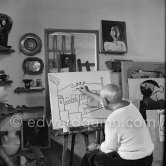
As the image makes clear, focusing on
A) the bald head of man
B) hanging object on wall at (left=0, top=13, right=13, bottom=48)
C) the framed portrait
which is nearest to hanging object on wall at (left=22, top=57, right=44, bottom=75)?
hanging object on wall at (left=0, top=13, right=13, bottom=48)

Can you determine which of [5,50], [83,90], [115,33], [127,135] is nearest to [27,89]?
[5,50]

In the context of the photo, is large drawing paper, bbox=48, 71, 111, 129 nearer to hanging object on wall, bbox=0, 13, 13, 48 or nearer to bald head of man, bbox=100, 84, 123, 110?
bald head of man, bbox=100, 84, 123, 110

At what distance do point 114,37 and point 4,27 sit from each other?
144cm

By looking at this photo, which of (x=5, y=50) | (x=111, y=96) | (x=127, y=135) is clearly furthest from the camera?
(x=5, y=50)

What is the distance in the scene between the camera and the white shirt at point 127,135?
182cm

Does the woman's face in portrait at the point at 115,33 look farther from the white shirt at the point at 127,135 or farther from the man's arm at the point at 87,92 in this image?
the white shirt at the point at 127,135

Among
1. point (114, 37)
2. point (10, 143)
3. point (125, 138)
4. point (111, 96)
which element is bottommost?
point (10, 143)

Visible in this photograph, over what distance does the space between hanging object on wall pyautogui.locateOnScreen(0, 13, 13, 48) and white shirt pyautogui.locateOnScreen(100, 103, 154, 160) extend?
5.59 feet

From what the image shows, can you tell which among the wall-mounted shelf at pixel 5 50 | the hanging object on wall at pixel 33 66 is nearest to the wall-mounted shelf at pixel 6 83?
the hanging object on wall at pixel 33 66

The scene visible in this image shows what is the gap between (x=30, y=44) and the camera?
297 centimetres

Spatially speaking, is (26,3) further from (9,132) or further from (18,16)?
(9,132)

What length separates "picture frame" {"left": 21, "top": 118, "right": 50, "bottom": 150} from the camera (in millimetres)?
2927

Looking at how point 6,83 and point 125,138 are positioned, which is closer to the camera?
point 125,138

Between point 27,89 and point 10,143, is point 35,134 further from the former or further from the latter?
point 27,89
